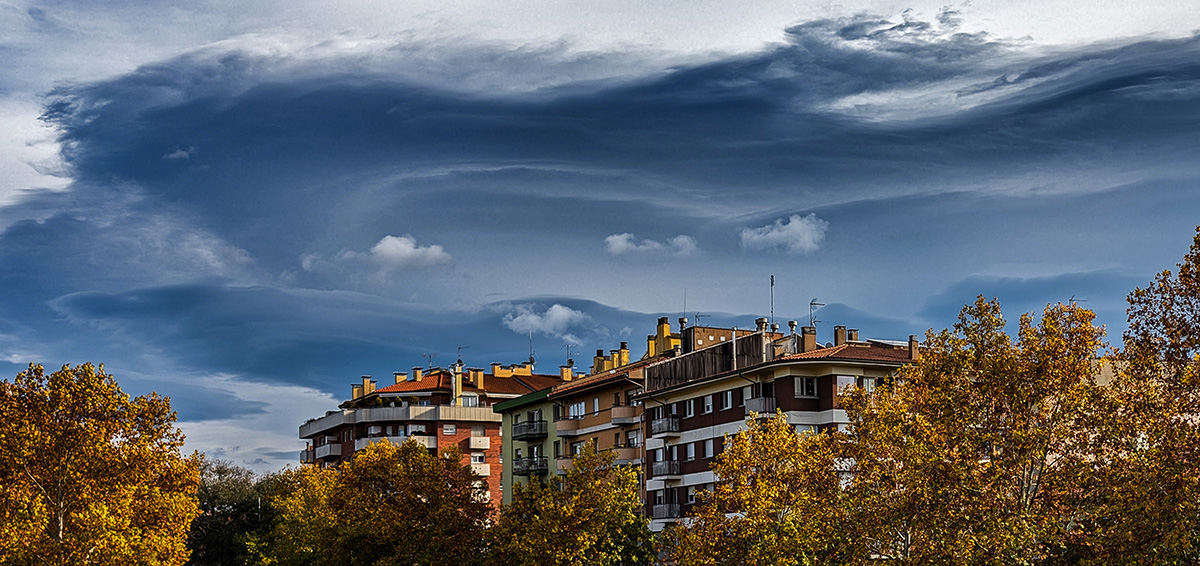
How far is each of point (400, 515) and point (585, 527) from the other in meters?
14.6

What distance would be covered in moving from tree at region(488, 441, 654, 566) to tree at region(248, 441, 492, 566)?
701 centimetres

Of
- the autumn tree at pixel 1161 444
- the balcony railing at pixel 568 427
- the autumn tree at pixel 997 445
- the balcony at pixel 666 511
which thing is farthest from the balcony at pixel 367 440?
the autumn tree at pixel 1161 444

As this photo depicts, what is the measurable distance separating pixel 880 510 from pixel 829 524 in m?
3.34

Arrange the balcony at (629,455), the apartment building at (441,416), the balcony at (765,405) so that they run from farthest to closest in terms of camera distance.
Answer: the apartment building at (441,416), the balcony at (629,455), the balcony at (765,405)

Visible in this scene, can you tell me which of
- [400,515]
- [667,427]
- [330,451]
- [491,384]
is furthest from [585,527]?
[330,451]

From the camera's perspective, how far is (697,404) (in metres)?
74.4

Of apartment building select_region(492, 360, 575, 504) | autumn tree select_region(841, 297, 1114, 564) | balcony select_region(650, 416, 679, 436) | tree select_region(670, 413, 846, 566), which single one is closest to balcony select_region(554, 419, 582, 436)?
apartment building select_region(492, 360, 575, 504)

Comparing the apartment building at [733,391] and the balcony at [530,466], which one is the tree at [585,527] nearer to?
the apartment building at [733,391]

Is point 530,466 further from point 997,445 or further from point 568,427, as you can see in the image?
point 997,445

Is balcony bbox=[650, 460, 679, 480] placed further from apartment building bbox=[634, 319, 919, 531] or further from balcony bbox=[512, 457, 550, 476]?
balcony bbox=[512, 457, 550, 476]

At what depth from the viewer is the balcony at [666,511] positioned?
73.6 meters

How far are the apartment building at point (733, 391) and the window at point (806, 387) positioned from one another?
5cm

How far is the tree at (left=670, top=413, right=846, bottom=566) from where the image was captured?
132 feet

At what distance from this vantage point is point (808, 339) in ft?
242
